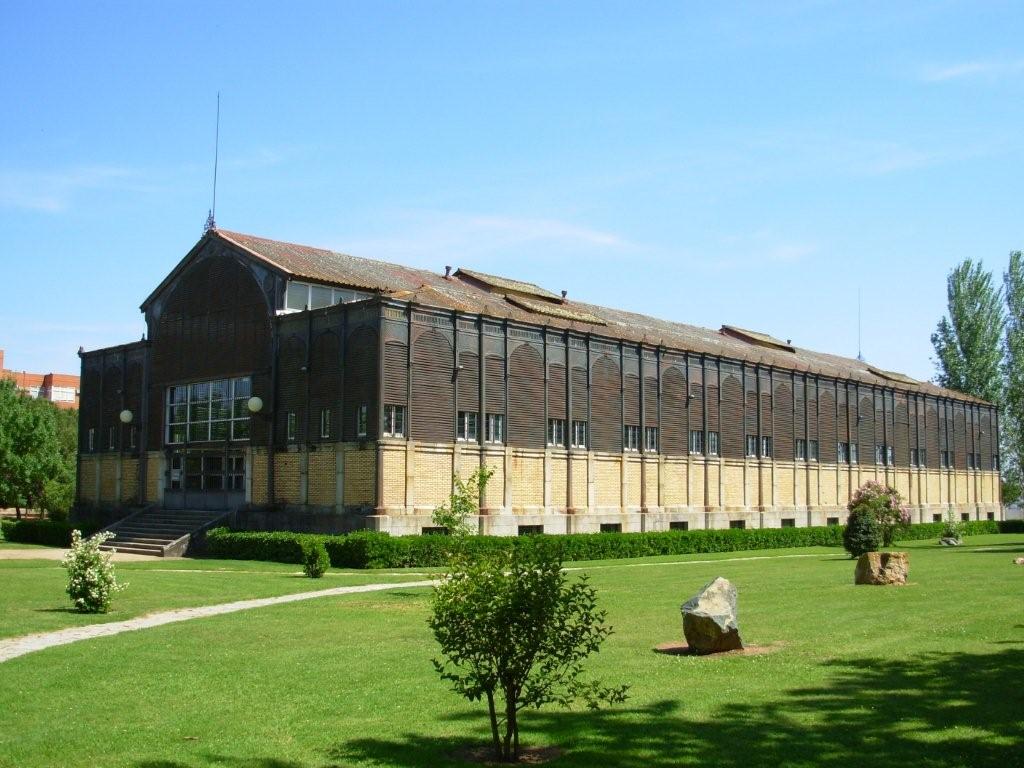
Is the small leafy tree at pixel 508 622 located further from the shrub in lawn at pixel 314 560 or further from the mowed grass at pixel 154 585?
the shrub in lawn at pixel 314 560

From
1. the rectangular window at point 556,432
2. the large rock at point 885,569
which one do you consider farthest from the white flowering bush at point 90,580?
the rectangular window at point 556,432

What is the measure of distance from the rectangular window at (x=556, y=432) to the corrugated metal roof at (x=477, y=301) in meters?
4.48

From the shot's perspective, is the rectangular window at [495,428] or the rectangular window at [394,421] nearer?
the rectangular window at [394,421]

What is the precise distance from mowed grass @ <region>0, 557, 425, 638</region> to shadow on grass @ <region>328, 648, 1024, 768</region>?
1125 centimetres

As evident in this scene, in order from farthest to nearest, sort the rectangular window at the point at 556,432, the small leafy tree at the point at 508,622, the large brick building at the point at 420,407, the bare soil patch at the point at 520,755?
1. the rectangular window at the point at 556,432
2. the large brick building at the point at 420,407
3. the bare soil patch at the point at 520,755
4. the small leafy tree at the point at 508,622

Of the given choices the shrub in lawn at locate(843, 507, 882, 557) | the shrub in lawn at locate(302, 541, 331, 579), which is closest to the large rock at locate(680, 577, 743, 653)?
the shrub in lawn at locate(302, 541, 331, 579)

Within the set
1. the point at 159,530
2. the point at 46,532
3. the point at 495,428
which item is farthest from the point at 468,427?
the point at 46,532

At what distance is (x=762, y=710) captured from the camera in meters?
12.2

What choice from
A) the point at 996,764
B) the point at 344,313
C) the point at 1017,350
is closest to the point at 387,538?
the point at 344,313

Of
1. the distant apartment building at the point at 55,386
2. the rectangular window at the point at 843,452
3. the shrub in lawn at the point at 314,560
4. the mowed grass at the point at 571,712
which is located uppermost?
the distant apartment building at the point at 55,386

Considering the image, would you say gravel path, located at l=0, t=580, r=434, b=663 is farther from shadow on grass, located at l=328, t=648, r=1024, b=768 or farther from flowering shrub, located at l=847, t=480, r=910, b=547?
flowering shrub, located at l=847, t=480, r=910, b=547

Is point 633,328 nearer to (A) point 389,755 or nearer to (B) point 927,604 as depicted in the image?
(B) point 927,604

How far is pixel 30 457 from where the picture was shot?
2547 inches

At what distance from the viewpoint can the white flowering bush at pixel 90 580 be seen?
21.1m
